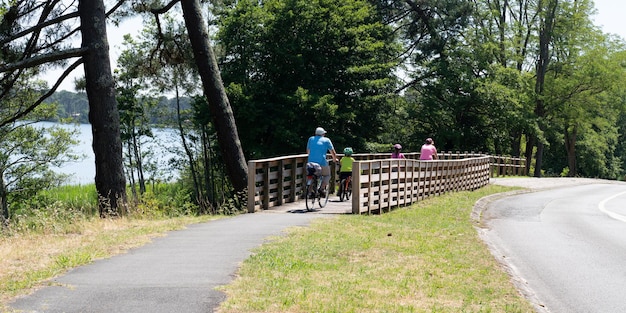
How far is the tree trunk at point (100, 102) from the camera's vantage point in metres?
15.3

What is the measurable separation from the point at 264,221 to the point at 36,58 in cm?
688

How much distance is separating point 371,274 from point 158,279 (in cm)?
263

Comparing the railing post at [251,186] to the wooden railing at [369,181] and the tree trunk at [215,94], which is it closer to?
the wooden railing at [369,181]

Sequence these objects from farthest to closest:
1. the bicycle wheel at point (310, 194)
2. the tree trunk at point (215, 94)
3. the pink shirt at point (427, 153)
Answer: the pink shirt at point (427, 153)
the tree trunk at point (215, 94)
the bicycle wheel at point (310, 194)

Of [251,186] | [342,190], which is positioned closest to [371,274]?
[251,186]

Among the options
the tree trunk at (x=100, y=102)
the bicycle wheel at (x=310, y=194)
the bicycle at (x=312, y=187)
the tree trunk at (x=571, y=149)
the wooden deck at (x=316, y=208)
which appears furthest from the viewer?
the tree trunk at (x=571, y=149)

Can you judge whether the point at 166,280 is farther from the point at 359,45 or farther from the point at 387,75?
the point at 387,75

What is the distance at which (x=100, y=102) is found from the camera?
15.3m

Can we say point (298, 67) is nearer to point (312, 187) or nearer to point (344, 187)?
point (344, 187)

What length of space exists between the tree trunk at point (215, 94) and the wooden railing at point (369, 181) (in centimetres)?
139

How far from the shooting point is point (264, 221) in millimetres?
13086

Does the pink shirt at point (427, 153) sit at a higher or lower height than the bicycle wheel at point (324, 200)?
higher

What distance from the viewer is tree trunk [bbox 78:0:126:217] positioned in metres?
15.3

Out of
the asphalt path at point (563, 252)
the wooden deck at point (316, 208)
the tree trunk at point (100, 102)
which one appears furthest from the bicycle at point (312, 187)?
the tree trunk at point (100, 102)
